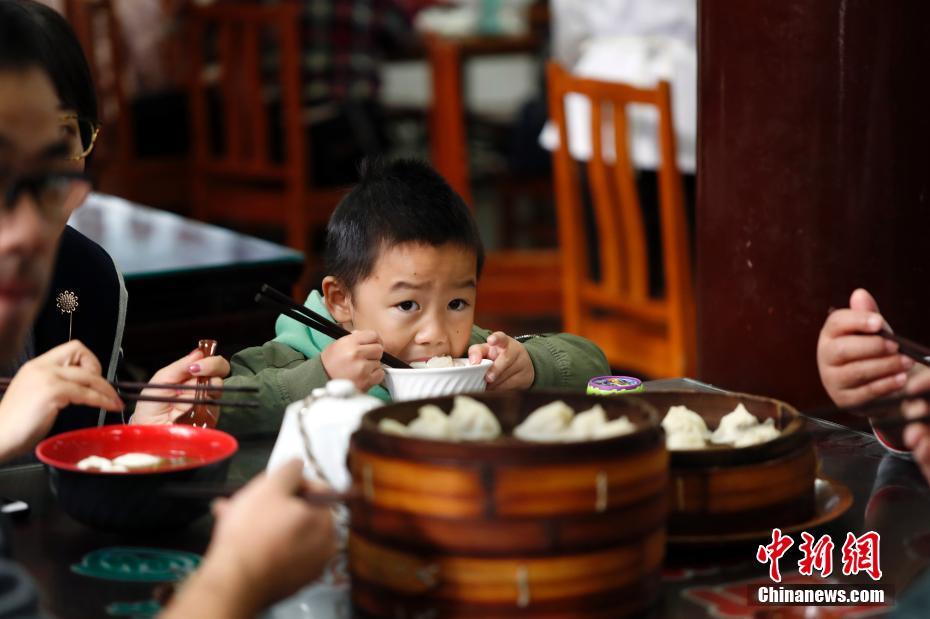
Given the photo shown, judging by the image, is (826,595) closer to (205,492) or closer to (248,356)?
(205,492)

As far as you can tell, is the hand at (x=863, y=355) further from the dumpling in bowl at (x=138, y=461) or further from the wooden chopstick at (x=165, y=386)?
the dumpling in bowl at (x=138, y=461)

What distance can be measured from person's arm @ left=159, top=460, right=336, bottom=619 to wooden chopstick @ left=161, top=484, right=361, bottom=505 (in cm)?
1

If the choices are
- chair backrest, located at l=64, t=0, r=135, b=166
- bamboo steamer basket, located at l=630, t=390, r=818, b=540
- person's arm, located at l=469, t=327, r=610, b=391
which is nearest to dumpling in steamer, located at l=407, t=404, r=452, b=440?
bamboo steamer basket, located at l=630, t=390, r=818, b=540

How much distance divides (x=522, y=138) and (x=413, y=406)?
232 inches

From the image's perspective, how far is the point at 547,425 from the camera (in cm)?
127

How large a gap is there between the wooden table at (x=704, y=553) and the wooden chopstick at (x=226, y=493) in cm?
8

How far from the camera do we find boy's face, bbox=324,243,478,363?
2.06 metres

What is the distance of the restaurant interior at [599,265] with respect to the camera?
117cm

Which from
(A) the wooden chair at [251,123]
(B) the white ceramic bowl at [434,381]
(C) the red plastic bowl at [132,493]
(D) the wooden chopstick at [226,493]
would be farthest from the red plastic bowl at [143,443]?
(A) the wooden chair at [251,123]

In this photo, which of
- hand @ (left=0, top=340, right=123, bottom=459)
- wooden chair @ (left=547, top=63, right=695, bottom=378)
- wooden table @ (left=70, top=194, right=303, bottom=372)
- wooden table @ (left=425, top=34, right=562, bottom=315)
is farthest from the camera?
wooden table @ (left=425, top=34, right=562, bottom=315)

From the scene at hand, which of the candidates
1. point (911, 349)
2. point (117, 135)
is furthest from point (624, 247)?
point (117, 135)

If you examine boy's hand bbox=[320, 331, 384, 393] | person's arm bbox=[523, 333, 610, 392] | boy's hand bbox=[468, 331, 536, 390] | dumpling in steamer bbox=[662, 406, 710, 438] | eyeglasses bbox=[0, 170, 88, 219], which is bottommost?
person's arm bbox=[523, 333, 610, 392]

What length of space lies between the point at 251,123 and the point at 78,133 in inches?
163

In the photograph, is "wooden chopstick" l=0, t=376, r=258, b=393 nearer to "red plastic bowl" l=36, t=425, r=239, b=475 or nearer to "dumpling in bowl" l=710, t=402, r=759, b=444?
"red plastic bowl" l=36, t=425, r=239, b=475
